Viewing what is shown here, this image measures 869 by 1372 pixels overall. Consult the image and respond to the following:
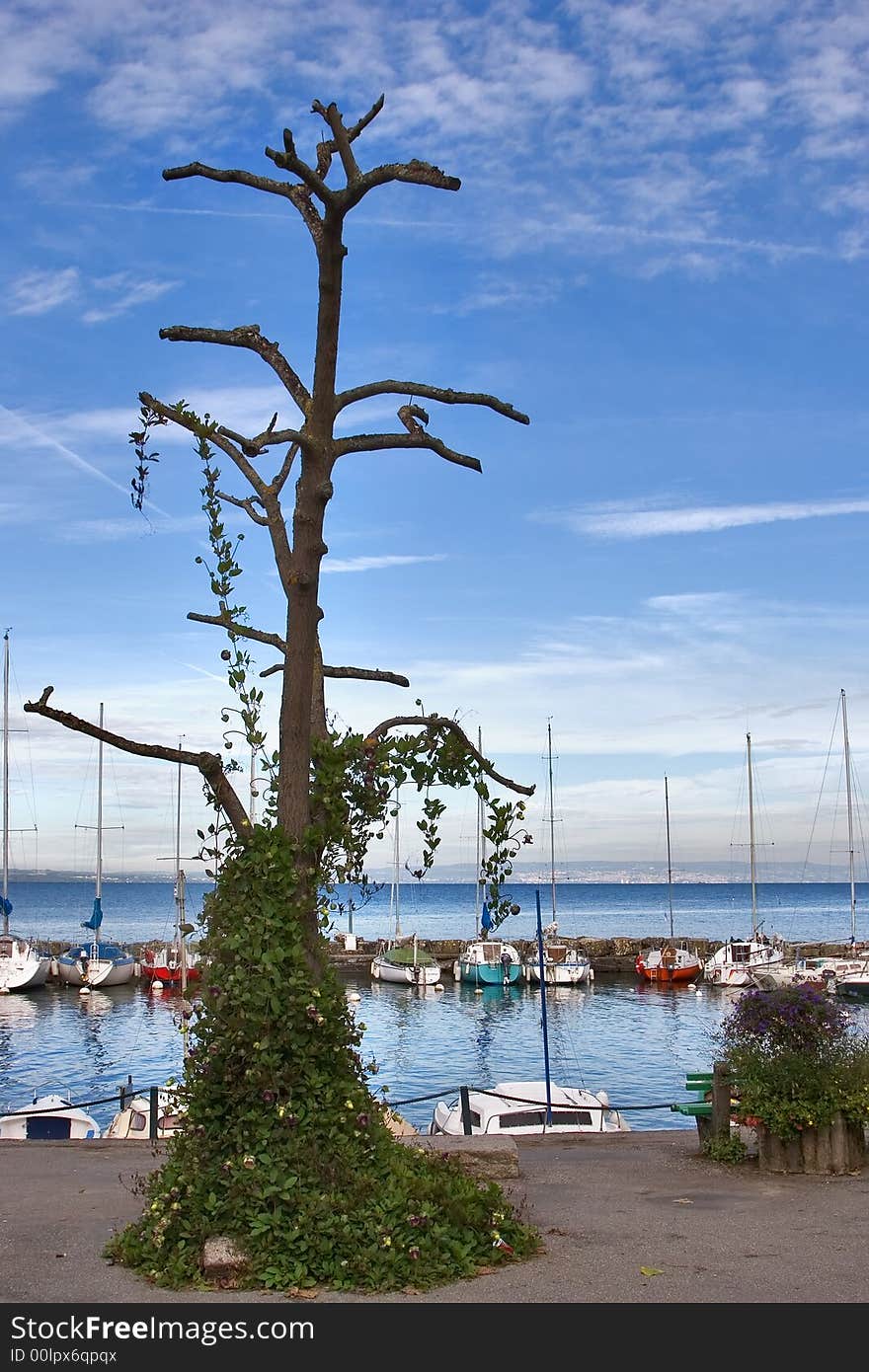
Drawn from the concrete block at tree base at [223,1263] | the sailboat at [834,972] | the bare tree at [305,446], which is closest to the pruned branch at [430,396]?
the bare tree at [305,446]

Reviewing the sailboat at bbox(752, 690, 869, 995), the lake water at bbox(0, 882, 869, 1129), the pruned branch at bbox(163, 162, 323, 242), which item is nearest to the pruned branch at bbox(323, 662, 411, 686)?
the pruned branch at bbox(163, 162, 323, 242)

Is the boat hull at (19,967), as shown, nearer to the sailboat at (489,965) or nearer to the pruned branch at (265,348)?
the sailboat at (489,965)

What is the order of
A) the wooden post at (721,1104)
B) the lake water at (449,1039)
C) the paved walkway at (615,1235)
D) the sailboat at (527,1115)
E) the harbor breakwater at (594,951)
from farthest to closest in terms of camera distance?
the harbor breakwater at (594,951) → the lake water at (449,1039) → the sailboat at (527,1115) → the wooden post at (721,1104) → the paved walkway at (615,1235)

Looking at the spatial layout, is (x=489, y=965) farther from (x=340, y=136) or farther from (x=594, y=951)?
(x=340, y=136)

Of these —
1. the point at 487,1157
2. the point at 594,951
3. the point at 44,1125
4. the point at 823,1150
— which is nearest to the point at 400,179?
the point at 487,1157

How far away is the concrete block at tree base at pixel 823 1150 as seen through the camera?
484 inches

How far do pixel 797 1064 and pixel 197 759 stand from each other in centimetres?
656

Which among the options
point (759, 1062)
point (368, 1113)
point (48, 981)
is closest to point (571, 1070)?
point (759, 1062)

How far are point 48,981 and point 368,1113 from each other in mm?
73018

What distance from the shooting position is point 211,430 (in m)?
9.87

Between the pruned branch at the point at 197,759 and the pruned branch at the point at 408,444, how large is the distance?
2.54m

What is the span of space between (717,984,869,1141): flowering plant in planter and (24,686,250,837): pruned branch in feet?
19.9

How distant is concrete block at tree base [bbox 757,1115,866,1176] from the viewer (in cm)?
1228

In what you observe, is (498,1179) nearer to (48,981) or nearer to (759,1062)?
(759,1062)
